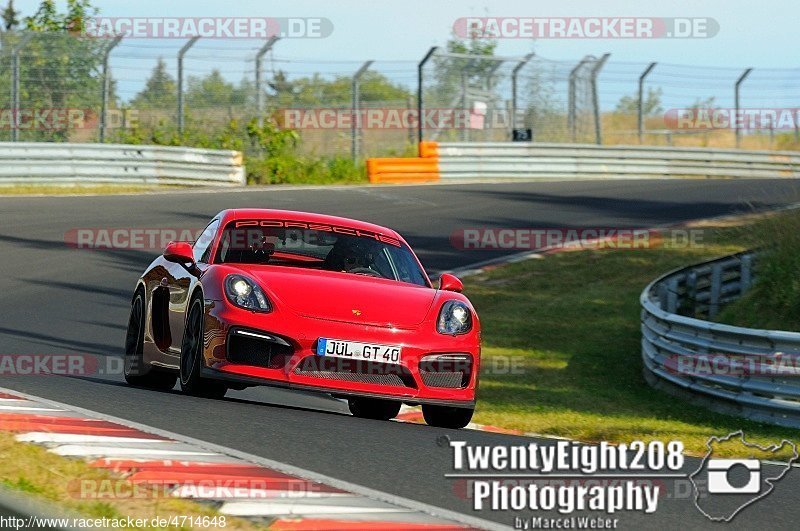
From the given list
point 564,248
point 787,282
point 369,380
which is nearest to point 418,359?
point 369,380

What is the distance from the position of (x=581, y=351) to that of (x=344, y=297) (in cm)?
631

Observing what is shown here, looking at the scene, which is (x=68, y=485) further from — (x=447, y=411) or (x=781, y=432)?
(x=781, y=432)

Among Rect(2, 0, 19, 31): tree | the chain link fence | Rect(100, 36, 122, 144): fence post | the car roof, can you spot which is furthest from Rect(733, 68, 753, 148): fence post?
Rect(2, 0, 19, 31): tree

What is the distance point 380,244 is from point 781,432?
3.38 m

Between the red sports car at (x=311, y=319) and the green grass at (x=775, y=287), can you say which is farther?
the green grass at (x=775, y=287)

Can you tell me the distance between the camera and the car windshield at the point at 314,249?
8992 mm

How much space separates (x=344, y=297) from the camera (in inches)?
323

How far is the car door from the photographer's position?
873 centimetres

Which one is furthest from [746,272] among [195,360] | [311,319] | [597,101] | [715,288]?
[597,101]

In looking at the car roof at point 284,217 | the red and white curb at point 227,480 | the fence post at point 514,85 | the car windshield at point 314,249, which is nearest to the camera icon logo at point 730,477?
the red and white curb at point 227,480

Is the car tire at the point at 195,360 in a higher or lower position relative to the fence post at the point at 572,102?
lower

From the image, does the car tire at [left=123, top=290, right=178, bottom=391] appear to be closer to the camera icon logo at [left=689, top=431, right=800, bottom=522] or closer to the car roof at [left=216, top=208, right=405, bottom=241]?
the car roof at [left=216, top=208, right=405, bottom=241]

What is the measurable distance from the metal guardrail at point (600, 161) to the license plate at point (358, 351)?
21.9 meters

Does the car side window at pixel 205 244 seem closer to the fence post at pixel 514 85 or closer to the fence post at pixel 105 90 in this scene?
the fence post at pixel 105 90
